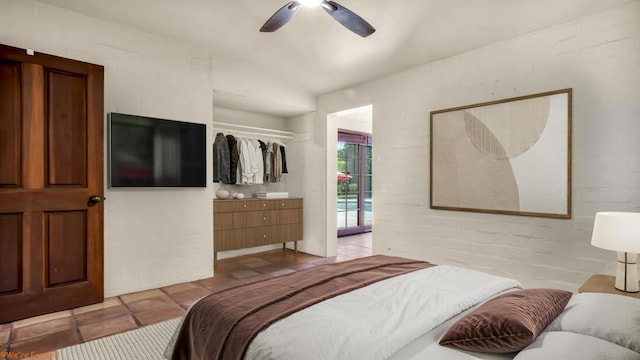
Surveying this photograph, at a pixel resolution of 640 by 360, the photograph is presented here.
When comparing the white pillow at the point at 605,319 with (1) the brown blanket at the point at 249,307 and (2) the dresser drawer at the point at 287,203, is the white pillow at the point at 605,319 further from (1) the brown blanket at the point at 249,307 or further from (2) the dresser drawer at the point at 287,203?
(2) the dresser drawer at the point at 287,203

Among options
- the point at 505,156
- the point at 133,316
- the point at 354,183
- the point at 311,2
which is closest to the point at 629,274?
the point at 505,156

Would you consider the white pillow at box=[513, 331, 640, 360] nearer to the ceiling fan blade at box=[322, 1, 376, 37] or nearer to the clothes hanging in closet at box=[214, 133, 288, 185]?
the ceiling fan blade at box=[322, 1, 376, 37]

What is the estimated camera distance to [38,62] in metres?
2.51

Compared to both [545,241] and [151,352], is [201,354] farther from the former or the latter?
[545,241]

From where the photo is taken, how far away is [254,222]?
4363 mm

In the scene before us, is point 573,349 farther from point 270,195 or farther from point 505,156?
point 270,195

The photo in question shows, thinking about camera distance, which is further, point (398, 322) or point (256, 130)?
point (256, 130)

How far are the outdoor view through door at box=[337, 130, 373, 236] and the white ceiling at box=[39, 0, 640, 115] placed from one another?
8.36 ft

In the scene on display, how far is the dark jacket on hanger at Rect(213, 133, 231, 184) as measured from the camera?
4.26m

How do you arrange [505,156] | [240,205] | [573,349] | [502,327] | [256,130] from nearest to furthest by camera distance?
[573,349]
[502,327]
[505,156]
[240,205]
[256,130]

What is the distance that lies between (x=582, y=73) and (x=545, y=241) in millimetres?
1372

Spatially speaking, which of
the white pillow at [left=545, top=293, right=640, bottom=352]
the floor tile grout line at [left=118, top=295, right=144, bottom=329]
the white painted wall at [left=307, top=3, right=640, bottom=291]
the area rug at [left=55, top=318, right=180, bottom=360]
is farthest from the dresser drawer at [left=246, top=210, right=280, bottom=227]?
the white pillow at [left=545, top=293, right=640, bottom=352]

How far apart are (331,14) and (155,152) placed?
215 cm

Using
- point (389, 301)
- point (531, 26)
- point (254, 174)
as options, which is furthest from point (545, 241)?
point (254, 174)
